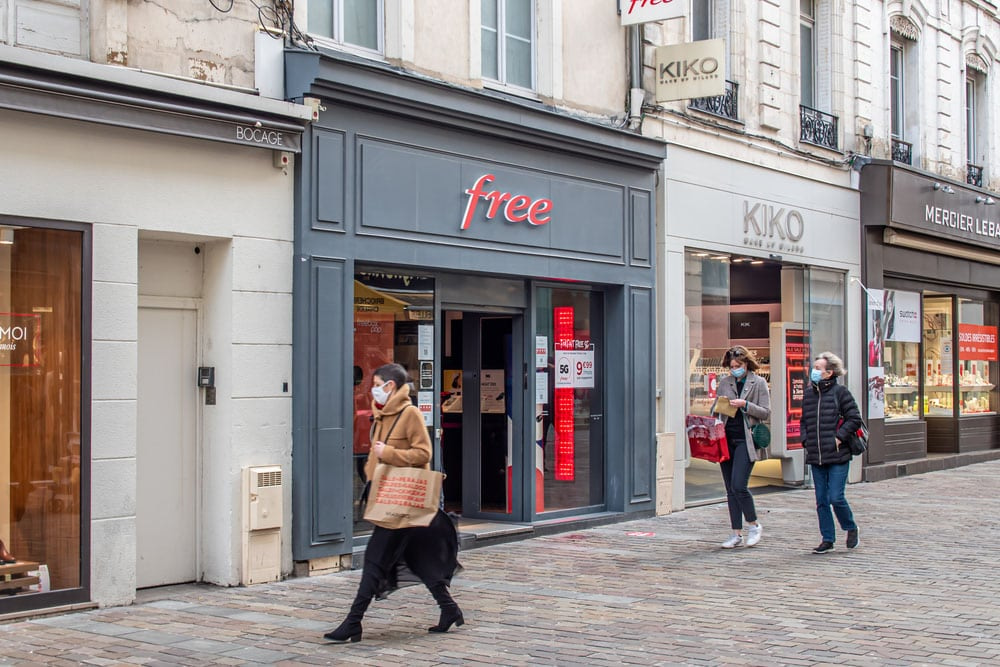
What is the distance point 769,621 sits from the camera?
303 inches

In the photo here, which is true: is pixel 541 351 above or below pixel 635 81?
below

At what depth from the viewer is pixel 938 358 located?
2069cm

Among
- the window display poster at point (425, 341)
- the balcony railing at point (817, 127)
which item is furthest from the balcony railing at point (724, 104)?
the window display poster at point (425, 341)

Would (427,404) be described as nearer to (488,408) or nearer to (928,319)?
(488,408)

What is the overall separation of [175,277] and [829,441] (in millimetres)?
5862

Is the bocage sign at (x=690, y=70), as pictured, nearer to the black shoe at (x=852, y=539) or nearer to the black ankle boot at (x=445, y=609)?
the black shoe at (x=852, y=539)

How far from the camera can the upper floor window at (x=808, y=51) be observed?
1736cm

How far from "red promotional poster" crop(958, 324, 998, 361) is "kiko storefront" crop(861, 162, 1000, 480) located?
19mm

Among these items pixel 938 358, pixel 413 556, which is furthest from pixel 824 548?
pixel 938 358

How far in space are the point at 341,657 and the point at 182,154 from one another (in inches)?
158

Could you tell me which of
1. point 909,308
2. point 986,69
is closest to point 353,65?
point 909,308

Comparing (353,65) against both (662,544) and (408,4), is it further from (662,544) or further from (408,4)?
(662,544)

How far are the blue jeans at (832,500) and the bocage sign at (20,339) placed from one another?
6752 mm

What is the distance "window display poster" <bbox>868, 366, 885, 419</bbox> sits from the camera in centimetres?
1794
